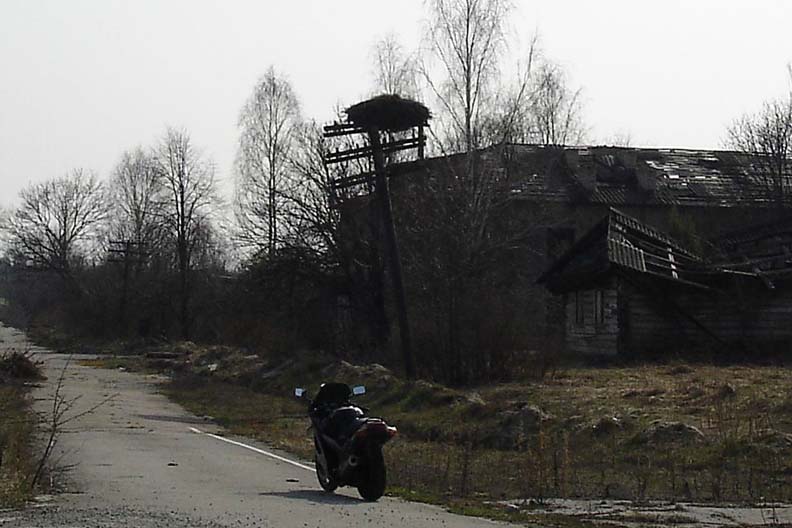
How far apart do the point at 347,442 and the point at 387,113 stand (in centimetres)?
Result: 1938

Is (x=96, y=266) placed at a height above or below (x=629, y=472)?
above

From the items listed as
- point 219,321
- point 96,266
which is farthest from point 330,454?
point 96,266

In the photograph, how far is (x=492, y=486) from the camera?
54.1 feet

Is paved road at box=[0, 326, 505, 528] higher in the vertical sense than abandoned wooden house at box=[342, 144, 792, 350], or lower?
lower

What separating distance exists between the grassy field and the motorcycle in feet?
3.61

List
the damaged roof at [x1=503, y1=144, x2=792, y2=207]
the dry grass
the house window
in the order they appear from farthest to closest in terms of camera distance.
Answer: the damaged roof at [x1=503, y1=144, x2=792, y2=207], the house window, the dry grass

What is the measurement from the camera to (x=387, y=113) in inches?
1260

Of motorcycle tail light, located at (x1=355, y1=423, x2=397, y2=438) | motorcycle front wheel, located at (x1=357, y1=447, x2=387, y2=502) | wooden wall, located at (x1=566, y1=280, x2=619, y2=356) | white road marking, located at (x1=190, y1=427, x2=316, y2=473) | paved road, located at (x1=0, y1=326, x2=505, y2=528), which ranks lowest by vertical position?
white road marking, located at (x1=190, y1=427, x2=316, y2=473)

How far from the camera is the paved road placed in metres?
11.4

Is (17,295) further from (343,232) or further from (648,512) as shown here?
(648,512)

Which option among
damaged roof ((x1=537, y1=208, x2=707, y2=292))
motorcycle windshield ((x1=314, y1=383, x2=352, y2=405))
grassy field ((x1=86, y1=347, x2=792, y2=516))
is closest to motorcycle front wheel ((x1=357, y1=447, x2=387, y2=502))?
grassy field ((x1=86, y1=347, x2=792, y2=516))

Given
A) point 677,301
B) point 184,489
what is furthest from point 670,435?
point 677,301

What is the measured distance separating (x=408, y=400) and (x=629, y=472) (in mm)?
10427

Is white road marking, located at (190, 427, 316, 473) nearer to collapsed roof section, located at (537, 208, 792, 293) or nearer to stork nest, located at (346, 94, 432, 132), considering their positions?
stork nest, located at (346, 94, 432, 132)
